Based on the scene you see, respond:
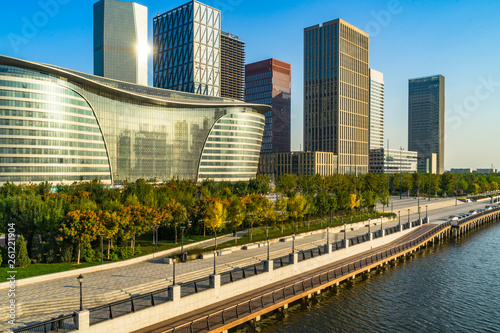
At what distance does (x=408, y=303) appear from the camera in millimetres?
32812

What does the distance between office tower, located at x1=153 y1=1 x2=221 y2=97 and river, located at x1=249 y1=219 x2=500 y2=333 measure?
15862 centimetres

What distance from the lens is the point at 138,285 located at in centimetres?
2848

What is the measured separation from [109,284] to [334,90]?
172286mm

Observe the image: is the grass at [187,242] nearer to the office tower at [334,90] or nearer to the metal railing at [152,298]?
A: the metal railing at [152,298]

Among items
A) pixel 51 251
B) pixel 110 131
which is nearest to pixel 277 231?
pixel 51 251

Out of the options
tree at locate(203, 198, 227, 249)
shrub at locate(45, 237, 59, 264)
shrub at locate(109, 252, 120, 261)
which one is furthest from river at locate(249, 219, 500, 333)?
shrub at locate(45, 237, 59, 264)

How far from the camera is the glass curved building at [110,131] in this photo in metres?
83.1

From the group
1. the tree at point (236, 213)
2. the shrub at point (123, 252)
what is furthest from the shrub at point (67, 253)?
the tree at point (236, 213)

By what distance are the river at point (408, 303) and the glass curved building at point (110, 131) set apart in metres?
78.9

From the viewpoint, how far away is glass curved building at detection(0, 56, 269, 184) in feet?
273

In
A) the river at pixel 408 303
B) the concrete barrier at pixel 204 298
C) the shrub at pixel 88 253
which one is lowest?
the river at pixel 408 303

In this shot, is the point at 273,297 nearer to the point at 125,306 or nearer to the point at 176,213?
the point at 125,306

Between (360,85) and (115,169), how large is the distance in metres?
146

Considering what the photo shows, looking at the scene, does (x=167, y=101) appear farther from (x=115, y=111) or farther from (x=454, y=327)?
(x=454, y=327)
